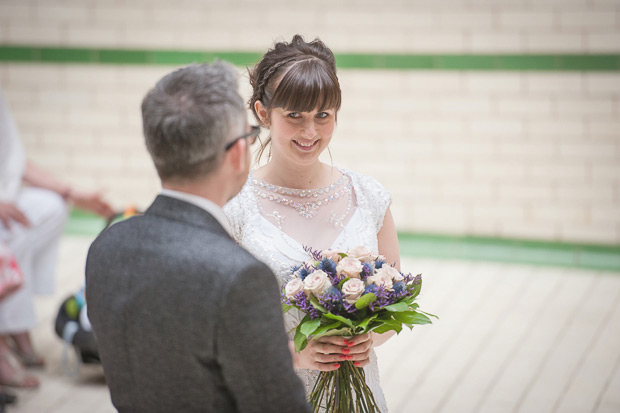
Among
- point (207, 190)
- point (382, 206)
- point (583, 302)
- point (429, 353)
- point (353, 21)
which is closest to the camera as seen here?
point (207, 190)

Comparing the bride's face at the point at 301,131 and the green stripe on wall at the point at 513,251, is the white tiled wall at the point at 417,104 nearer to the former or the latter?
the green stripe on wall at the point at 513,251

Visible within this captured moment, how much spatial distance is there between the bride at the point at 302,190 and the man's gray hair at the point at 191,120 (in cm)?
92

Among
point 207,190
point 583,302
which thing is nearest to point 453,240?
point 583,302

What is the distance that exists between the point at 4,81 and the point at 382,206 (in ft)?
19.2

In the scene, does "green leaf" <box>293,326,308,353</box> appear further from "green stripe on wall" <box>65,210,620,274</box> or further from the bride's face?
"green stripe on wall" <box>65,210,620,274</box>

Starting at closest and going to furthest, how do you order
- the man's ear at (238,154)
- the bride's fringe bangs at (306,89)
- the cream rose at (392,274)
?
the man's ear at (238,154) < the cream rose at (392,274) < the bride's fringe bangs at (306,89)

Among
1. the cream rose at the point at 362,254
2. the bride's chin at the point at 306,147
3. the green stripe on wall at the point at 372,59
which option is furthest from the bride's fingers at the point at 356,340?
the green stripe on wall at the point at 372,59

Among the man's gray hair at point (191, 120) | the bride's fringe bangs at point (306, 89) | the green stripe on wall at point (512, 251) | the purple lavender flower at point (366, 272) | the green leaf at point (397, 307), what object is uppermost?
the man's gray hair at point (191, 120)

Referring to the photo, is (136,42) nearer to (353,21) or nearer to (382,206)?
(353,21)

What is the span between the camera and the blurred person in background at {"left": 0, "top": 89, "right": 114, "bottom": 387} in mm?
4902

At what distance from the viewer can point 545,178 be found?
6.79 metres

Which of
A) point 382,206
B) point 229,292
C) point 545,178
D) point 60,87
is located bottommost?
point 545,178

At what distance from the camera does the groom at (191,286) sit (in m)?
1.70

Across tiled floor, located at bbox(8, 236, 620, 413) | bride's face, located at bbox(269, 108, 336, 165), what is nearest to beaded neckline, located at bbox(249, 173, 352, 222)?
bride's face, located at bbox(269, 108, 336, 165)
